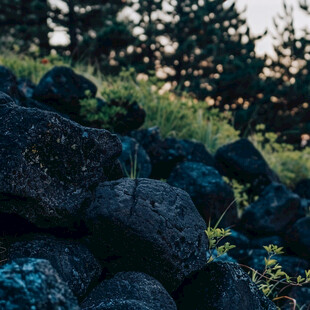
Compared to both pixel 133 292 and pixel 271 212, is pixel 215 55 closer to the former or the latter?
pixel 271 212

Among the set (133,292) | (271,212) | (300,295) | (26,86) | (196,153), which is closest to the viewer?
(133,292)

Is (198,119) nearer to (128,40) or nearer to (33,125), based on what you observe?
(33,125)

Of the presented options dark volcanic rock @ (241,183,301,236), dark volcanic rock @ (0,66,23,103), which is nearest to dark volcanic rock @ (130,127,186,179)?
dark volcanic rock @ (241,183,301,236)

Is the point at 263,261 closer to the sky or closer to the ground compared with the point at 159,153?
closer to the ground

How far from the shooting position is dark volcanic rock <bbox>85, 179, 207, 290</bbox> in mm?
2480

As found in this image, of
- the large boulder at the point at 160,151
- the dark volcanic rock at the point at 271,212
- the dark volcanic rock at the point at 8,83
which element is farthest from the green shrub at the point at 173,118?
the dark volcanic rock at the point at 8,83

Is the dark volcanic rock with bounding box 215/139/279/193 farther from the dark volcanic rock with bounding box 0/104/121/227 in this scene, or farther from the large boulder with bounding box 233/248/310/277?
the dark volcanic rock with bounding box 0/104/121/227

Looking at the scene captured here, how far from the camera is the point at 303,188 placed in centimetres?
767

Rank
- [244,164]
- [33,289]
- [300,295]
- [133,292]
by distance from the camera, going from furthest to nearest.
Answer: [244,164] → [300,295] → [133,292] → [33,289]

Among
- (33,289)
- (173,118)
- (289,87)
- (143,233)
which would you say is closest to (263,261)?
(143,233)

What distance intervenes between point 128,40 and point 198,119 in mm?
6682

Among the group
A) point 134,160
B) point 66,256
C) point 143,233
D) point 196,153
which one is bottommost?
point 196,153

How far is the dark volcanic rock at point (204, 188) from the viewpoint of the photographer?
480cm

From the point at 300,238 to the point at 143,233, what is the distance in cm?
360
